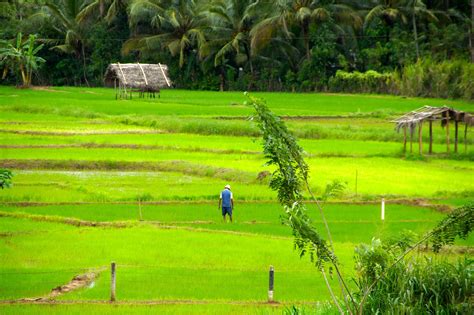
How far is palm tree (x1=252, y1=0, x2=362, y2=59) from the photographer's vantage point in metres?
54.1

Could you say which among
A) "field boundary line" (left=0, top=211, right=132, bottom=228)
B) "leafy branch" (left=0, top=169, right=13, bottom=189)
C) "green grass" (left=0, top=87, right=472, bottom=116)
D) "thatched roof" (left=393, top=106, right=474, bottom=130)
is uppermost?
"leafy branch" (left=0, top=169, right=13, bottom=189)

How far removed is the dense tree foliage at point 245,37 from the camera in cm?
5403

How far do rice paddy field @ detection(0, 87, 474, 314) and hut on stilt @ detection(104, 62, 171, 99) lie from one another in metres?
7.91

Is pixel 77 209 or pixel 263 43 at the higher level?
pixel 263 43

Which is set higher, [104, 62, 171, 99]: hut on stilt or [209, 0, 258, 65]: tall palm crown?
[209, 0, 258, 65]: tall palm crown

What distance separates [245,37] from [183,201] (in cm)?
3502

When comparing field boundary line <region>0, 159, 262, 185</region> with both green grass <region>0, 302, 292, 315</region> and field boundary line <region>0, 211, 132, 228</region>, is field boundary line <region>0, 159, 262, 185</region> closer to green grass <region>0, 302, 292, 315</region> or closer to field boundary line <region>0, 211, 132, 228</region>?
field boundary line <region>0, 211, 132, 228</region>

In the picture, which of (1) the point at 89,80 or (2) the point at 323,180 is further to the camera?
(1) the point at 89,80

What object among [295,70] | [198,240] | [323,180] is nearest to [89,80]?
[295,70]

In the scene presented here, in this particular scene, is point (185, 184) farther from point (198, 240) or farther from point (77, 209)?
point (198, 240)

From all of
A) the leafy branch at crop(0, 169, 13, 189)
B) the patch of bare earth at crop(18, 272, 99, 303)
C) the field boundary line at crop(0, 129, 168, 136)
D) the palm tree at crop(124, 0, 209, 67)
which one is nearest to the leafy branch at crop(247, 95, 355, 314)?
the patch of bare earth at crop(18, 272, 99, 303)

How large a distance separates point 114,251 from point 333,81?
38473 mm

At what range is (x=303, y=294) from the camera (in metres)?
14.6

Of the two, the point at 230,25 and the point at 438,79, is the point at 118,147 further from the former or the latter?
the point at 230,25
